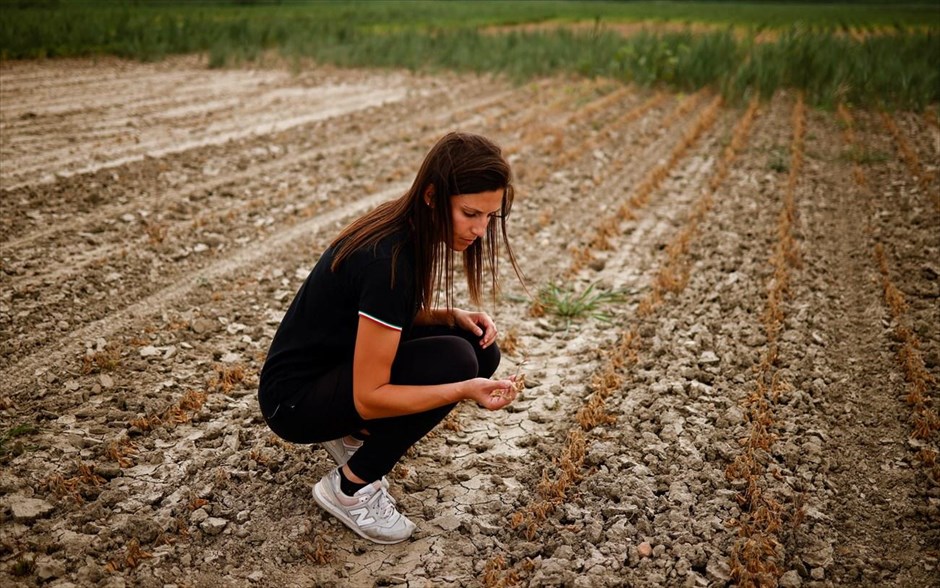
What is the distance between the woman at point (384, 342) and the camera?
1985 mm

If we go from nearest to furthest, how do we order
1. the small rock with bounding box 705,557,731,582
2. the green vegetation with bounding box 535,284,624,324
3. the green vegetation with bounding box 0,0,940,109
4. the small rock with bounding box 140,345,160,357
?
the small rock with bounding box 705,557,731,582, the small rock with bounding box 140,345,160,357, the green vegetation with bounding box 535,284,624,324, the green vegetation with bounding box 0,0,940,109

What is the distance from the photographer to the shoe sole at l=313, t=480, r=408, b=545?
2350 millimetres

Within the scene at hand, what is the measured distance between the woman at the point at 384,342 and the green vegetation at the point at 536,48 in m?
9.44

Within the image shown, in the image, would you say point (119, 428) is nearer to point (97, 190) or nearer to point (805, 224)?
point (97, 190)

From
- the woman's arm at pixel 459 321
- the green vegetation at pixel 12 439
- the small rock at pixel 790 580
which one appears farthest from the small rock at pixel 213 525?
the small rock at pixel 790 580

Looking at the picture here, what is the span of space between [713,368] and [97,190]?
4.82 metres

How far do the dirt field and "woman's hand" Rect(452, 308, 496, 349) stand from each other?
2.05 feet

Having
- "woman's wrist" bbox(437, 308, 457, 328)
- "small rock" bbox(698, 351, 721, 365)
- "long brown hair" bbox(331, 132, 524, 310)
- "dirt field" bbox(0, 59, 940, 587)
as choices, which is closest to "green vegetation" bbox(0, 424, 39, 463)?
"dirt field" bbox(0, 59, 940, 587)

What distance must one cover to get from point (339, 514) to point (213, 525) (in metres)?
0.45

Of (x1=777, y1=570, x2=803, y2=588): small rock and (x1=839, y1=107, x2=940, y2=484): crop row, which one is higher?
(x1=839, y1=107, x2=940, y2=484): crop row

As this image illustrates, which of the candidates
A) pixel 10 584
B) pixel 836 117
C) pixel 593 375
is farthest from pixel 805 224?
pixel 10 584

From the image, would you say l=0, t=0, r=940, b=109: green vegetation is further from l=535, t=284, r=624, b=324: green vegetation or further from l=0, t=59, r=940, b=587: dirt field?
l=535, t=284, r=624, b=324: green vegetation

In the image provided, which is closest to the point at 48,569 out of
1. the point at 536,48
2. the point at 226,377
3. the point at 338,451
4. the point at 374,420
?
the point at 338,451

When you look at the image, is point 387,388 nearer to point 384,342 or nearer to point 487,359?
point 384,342
